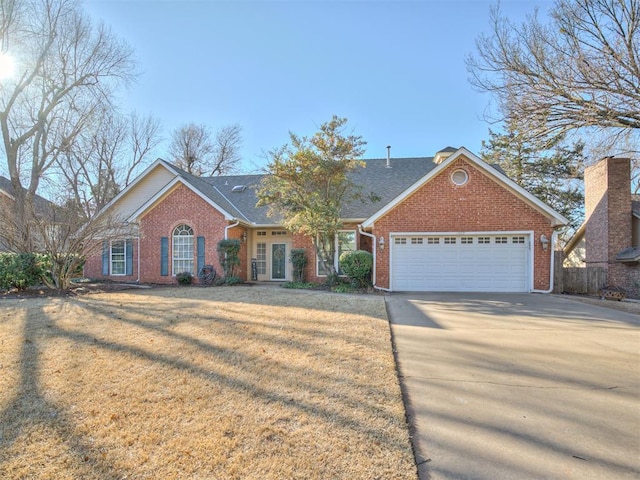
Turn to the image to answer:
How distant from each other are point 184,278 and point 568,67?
15541 millimetres

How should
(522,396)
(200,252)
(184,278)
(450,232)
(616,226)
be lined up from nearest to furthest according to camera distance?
(522,396) → (450,232) → (616,226) → (184,278) → (200,252)

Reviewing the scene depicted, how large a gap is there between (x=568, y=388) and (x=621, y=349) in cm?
235

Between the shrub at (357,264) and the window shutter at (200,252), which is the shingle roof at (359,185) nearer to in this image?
the window shutter at (200,252)

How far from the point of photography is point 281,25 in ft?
34.3

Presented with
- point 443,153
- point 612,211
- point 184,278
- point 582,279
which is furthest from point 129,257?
point 612,211

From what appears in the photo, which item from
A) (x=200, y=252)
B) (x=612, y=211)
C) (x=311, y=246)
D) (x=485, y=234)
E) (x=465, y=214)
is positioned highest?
(x=612, y=211)

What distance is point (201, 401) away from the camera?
3264mm

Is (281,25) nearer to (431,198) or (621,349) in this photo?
(431,198)

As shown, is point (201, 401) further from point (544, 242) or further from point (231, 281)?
point (544, 242)

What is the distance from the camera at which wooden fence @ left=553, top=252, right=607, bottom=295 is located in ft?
42.3

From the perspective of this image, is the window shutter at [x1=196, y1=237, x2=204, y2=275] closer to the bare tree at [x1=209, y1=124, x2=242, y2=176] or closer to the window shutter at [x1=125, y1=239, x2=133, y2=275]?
the window shutter at [x1=125, y1=239, x2=133, y2=275]

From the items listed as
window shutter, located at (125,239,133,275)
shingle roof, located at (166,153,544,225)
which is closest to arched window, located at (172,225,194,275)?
shingle roof, located at (166,153,544,225)

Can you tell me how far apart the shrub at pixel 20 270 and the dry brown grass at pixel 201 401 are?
5.92 m

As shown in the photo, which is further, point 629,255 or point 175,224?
point 175,224
